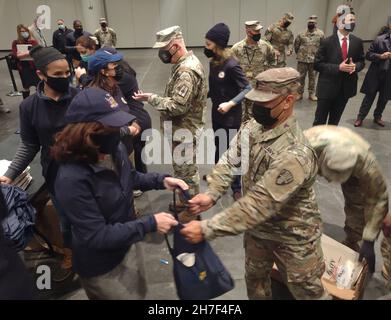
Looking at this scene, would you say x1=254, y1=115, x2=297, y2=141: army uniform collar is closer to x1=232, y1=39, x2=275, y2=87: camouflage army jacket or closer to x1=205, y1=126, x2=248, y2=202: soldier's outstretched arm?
x1=205, y1=126, x2=248, y2=202: soldier's outstretched arm

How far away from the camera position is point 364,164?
2.12 m

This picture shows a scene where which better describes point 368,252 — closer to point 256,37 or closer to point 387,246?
point 387,246

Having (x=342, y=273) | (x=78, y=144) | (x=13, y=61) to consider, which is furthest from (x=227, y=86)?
(x=13, y=61)

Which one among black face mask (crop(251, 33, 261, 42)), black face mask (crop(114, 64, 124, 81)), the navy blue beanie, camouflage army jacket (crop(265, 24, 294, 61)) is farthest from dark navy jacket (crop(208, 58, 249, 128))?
camouflage army jacket (crop(265, 24, 294, 61))

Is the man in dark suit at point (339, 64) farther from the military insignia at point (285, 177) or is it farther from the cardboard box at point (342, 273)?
the military insignia at point (285, 177)

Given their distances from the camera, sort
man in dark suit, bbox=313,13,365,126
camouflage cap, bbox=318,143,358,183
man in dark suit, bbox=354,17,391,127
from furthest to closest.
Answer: man in dark suit, bbox=354,17,391,127, man in dark suit, bbox=313,13,365,126, camouflage cap, bbox=318,143,358,183

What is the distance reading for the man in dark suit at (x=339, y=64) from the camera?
14.8 feet

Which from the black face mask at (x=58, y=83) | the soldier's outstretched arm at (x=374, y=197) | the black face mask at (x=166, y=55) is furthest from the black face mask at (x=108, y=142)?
the black face mask at (x=166, y=55)

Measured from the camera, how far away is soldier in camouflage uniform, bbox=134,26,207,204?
3.08 m

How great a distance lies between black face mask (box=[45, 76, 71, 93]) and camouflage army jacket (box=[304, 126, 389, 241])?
1.71m

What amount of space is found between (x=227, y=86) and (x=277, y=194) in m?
2.22

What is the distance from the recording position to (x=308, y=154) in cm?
178

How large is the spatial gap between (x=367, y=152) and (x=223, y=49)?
2005 millimetres

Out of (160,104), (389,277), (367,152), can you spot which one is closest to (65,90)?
(160,104)
